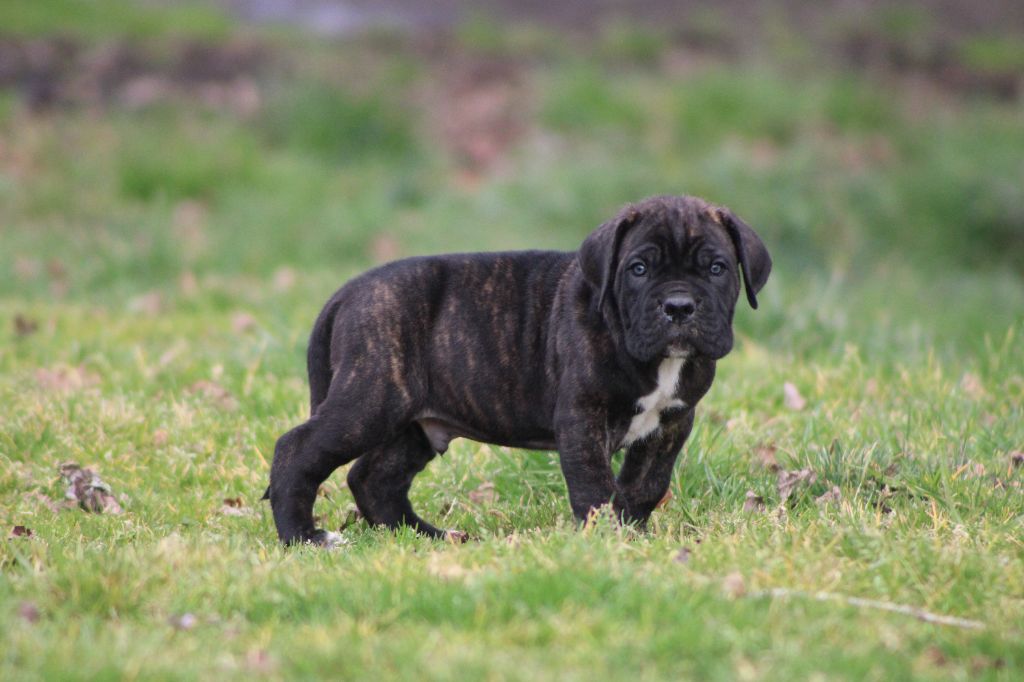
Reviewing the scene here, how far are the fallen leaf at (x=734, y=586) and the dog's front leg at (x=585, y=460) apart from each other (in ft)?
3.04

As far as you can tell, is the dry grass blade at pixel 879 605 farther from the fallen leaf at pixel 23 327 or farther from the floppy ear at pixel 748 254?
the fallen leaf at pixel 23 327

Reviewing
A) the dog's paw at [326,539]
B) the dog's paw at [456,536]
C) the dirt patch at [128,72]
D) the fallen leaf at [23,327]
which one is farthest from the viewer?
the dirt patch at [128,72]

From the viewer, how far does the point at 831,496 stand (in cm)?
607

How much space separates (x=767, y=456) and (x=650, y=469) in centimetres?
92

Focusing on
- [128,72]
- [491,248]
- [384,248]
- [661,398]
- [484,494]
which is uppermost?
[128,72]

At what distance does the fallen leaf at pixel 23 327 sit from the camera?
9727mm

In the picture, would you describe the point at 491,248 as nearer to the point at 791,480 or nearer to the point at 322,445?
the point at 791,480

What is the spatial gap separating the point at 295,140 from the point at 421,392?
10643mm

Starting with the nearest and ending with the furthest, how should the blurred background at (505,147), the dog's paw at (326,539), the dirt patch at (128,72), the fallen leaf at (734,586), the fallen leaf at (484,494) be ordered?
the fallen leaf at (734,586) → the dog's paw at (326,539) → the fallen leaf at (484,494) → the blurred background at (505,147) → the dirt patch at (128,72)

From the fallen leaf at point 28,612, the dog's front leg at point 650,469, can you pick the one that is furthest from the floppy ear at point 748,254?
the fallen leaf at point 28,612

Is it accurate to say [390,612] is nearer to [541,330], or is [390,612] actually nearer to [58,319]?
[541,330]

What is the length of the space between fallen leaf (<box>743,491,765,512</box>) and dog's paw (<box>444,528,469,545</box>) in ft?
3.91

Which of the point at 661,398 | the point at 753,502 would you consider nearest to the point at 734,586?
the point at 661,398

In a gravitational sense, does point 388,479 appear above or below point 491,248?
above
